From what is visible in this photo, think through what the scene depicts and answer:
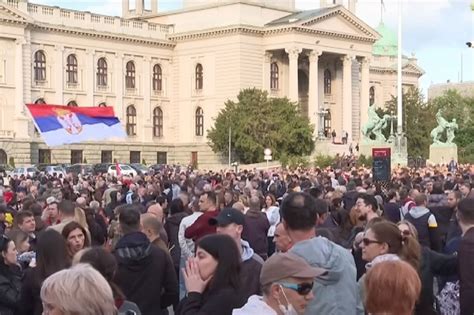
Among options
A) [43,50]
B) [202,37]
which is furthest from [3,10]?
[202,37]

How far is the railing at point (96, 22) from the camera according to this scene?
71438mm

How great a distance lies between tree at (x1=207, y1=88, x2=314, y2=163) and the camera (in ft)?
227

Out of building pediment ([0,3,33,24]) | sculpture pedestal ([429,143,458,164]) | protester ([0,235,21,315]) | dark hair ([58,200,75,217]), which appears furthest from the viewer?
building pediment ([0,3,33,24])

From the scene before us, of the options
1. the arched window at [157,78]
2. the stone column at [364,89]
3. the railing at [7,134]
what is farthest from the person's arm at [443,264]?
the stone column at [364,89]

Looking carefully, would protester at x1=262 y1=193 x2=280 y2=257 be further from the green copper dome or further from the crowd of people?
the green copper dome

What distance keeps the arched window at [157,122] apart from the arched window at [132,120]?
2068mm

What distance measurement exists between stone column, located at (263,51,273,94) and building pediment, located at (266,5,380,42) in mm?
2424

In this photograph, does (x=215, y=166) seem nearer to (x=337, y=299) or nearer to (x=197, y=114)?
(x=197, y=114)

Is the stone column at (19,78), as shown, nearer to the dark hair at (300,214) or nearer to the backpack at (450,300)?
the backpack at (450,300)

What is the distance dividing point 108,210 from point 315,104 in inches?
2447

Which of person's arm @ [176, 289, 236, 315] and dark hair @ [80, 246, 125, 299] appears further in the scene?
dark hair @ [80, 246, 125, 299]

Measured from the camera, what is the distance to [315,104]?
3088 inches

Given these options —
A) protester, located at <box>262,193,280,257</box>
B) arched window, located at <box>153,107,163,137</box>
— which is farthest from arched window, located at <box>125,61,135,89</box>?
protester, located at <box>262,193,280,257</box>

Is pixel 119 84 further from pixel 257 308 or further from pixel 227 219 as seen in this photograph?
pixel 257 308
